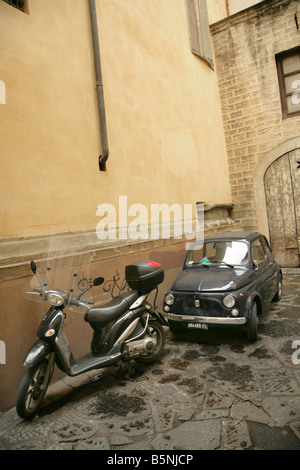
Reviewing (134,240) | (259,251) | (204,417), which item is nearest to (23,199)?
(134,240)

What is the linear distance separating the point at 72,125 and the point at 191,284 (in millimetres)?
2942

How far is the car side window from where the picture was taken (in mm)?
5237

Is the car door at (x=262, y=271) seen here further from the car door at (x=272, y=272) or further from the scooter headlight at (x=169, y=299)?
the scooter headlight at (x=169, y=299)

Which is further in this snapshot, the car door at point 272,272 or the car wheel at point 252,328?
the car door at point 272,272

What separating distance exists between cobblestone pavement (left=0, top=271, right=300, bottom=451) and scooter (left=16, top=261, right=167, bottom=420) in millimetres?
287

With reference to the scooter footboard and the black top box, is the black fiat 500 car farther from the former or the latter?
the scooter footboard

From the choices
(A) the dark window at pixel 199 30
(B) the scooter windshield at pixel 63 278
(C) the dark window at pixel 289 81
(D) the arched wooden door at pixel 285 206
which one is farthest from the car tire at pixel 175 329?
(A) the dark window at pixel 199 30

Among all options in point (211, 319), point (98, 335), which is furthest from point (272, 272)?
point (98, 335)

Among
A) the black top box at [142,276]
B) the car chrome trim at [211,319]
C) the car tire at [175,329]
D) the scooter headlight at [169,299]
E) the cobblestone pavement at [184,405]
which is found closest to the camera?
the cobblestone pavement at [184,405]

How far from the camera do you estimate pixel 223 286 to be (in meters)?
4.50

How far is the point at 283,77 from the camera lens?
883 centimetres

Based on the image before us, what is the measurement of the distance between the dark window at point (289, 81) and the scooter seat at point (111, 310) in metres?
7.52

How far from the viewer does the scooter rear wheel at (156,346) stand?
412cm

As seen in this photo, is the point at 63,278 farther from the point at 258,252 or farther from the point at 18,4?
the point at 18,4
